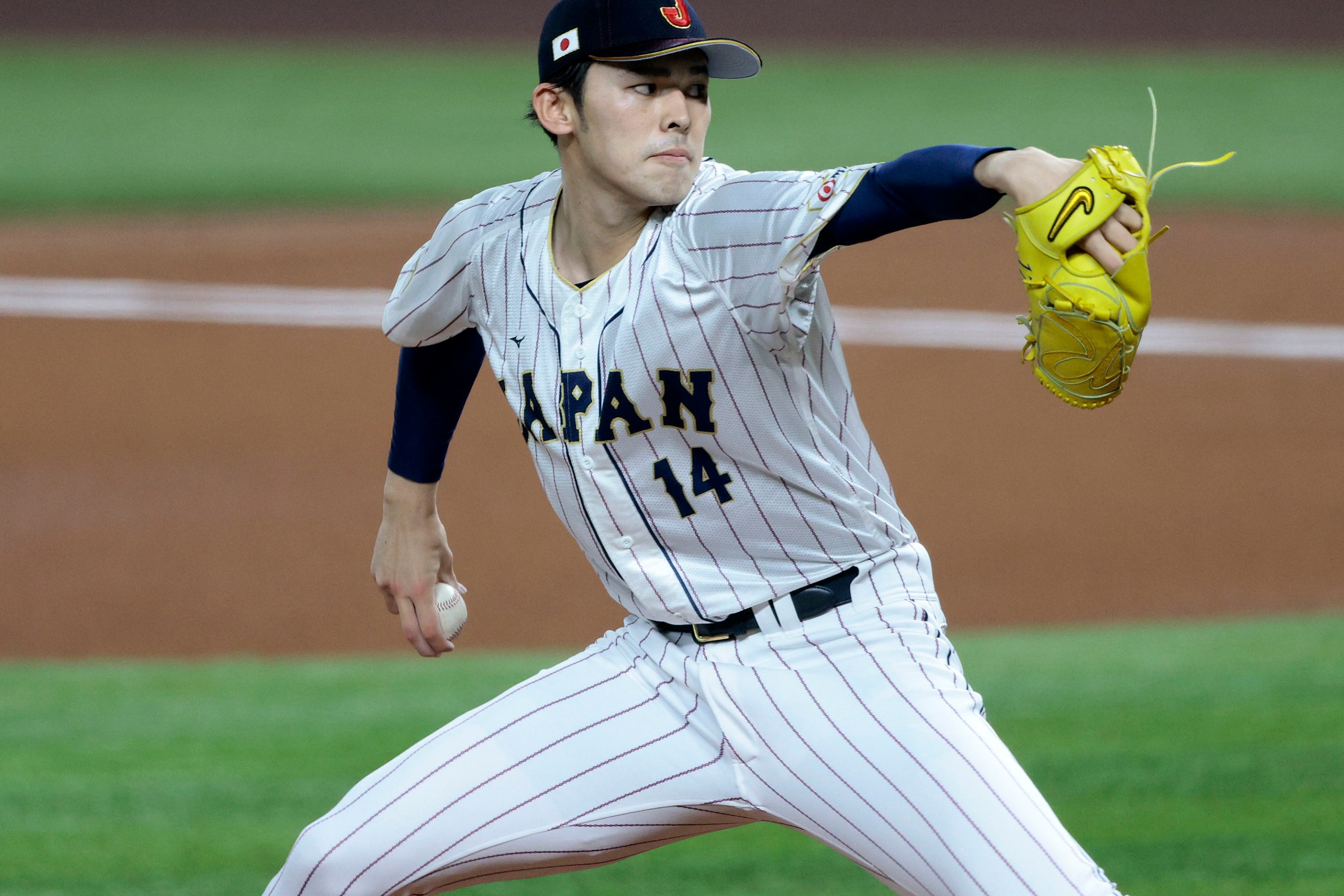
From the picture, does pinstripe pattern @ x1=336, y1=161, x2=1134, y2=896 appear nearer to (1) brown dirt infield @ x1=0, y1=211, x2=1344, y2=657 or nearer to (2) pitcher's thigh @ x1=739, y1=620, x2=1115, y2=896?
(2) pitcher's thigh @ x1=739, y1=620, x2=1115, y2=896

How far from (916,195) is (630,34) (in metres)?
0.58

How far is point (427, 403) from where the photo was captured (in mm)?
→ 2877

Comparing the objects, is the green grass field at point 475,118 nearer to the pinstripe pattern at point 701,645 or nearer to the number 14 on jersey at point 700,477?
the pinstripe pattern at point 701,645

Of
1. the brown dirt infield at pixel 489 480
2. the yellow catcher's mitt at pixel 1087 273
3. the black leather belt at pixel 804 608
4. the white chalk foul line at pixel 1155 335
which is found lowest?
the brown dirt infield at pixel 489 480

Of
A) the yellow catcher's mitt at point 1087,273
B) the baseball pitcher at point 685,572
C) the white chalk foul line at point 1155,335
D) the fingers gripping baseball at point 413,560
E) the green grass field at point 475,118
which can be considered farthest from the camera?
the green grass field at point 475,118

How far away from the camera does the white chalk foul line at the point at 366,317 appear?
9.03 m

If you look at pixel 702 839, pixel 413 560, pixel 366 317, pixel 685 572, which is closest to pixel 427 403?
pixel 413 560

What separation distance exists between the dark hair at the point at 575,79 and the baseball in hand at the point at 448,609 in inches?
36.0

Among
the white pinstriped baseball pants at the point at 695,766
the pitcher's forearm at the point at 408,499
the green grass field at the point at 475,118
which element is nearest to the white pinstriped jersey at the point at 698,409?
the white pinstriped baseball pants at the point at 695,766

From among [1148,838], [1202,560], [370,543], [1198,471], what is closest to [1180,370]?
[1198,471]

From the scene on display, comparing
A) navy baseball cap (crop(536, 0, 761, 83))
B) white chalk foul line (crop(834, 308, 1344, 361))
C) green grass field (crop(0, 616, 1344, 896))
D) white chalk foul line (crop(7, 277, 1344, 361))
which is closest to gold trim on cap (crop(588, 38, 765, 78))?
navy baseball cap (crop(536, 0, 761, 83))

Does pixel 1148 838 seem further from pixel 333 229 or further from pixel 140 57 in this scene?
pixel 140 57

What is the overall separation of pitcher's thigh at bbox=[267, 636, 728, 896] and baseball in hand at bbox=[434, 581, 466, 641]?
1.41 ft

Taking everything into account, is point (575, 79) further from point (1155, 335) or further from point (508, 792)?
point (1155, 335)
